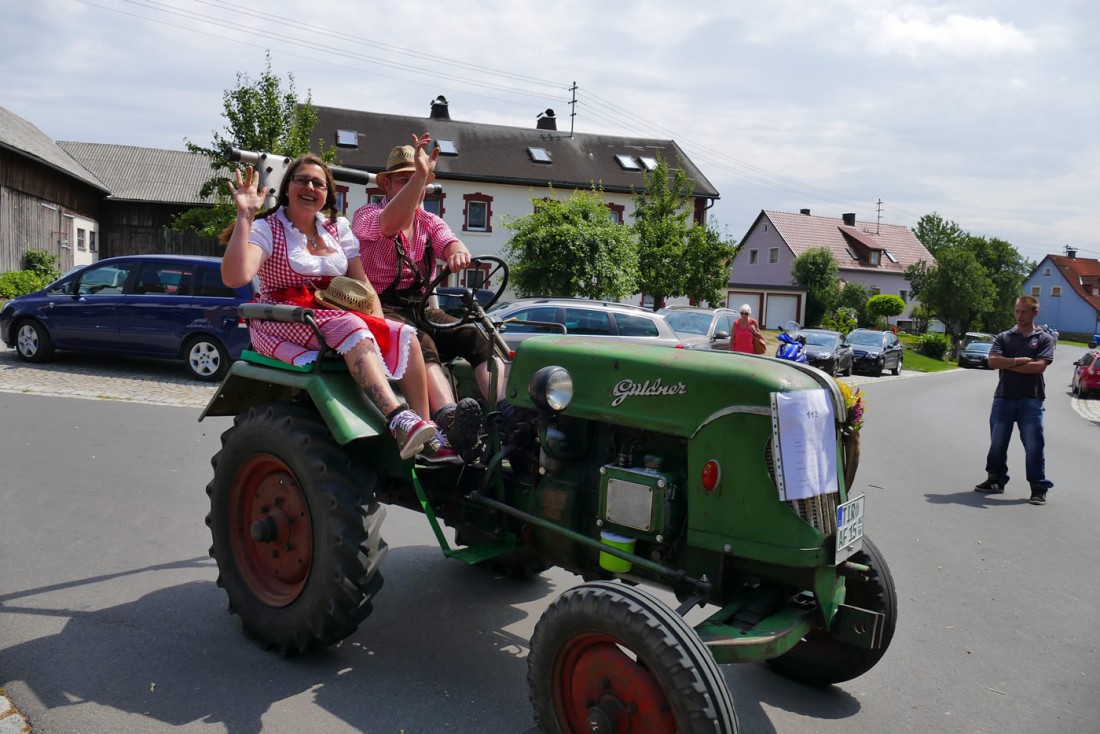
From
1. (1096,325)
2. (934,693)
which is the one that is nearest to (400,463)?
(934,693)

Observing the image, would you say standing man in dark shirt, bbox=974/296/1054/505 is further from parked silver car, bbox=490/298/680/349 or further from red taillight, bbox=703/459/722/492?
red taillight, bbox=703/459/722/492

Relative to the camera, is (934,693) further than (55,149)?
No

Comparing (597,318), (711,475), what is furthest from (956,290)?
(711,475)

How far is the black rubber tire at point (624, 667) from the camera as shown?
254 cm

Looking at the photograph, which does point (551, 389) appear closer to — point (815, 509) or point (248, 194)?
point (815, 509)

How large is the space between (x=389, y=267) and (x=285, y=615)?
1.85m

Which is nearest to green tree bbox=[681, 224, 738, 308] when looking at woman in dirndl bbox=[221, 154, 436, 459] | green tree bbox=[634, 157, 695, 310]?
green tree bbox=[634, 157, 695, 310]

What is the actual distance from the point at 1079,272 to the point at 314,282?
97.7 metres

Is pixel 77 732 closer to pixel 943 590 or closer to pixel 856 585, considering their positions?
pixel 856 585

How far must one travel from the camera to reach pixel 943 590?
17.3 ft

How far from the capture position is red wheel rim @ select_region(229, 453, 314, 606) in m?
3.83

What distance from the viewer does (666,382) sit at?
10.3ft

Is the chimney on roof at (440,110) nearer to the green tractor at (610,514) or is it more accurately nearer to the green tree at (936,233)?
the green tractor at (610,514)

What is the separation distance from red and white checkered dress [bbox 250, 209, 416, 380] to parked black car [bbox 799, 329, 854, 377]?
20320 millimetres
